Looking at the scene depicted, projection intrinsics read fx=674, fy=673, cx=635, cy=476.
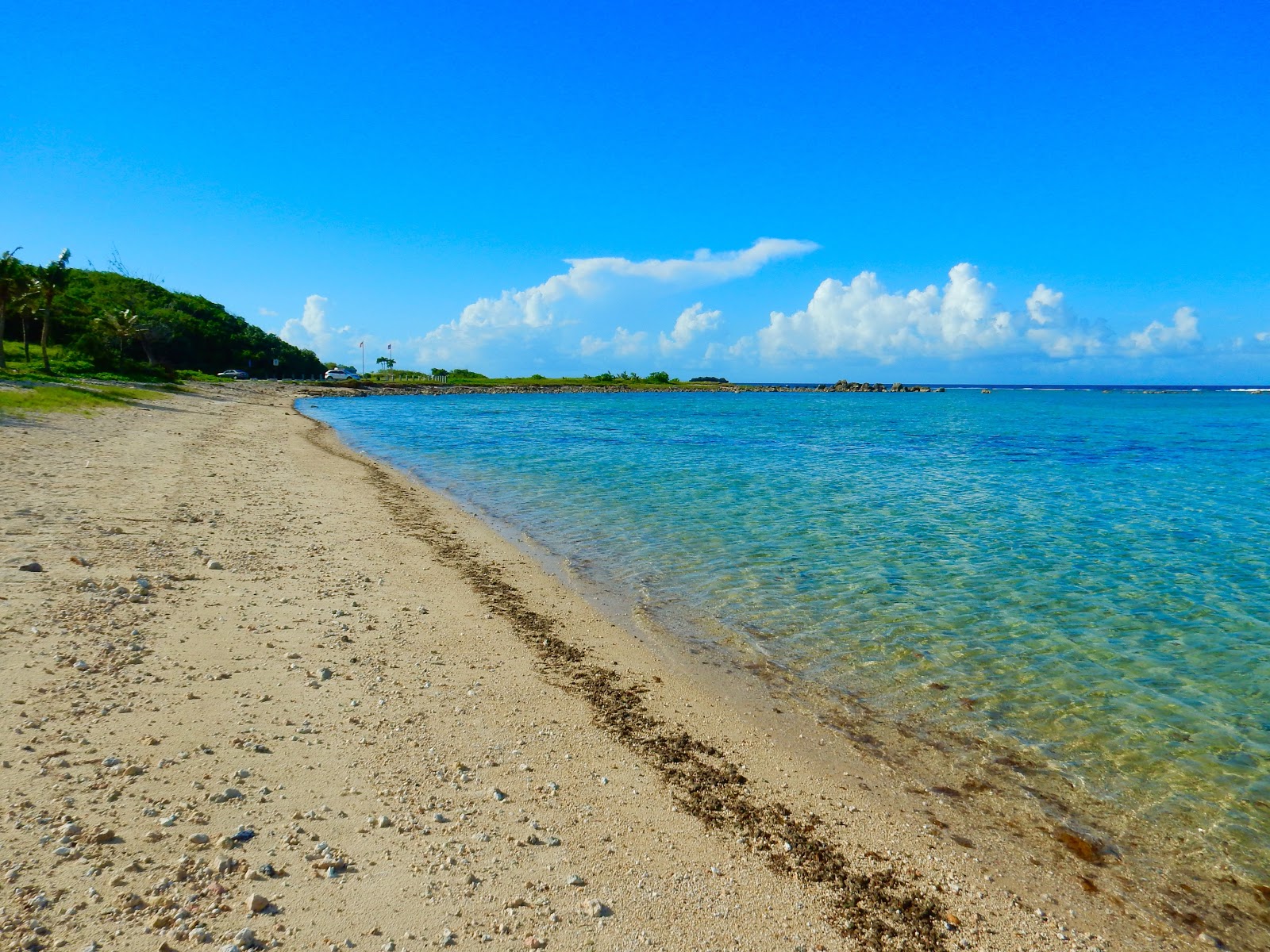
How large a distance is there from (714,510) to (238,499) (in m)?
13.6

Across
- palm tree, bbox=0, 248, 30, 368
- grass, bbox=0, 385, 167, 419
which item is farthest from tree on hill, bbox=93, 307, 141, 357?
grass, bbox=0, 385, 167, 419

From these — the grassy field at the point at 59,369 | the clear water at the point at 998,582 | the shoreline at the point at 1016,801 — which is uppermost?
the grassy field at the point at 59,369

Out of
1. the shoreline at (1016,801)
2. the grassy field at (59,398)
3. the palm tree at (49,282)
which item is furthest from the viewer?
the palm tree at (49,282)

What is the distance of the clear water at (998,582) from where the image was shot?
800 cm

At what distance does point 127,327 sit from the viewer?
239ft

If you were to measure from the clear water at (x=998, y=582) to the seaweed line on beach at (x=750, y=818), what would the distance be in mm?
2977

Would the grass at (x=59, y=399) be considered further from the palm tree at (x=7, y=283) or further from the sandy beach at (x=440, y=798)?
the sandy beach at (x=440, y=798)

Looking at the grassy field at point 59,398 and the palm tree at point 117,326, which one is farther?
the palm tree at point 117,326

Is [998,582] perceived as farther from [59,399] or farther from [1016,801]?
[59,399]

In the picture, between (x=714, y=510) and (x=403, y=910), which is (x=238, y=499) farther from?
(x=403, y=910)

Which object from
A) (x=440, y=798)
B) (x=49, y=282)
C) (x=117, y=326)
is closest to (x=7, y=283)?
(x=49, y=282)

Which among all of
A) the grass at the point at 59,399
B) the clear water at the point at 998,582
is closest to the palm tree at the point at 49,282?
the grass at the point at 59,399

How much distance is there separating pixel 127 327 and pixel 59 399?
153 feet

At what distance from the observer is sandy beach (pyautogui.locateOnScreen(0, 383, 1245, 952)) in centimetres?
452
